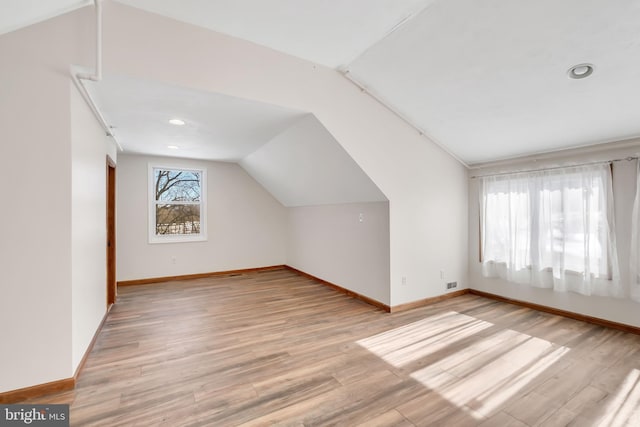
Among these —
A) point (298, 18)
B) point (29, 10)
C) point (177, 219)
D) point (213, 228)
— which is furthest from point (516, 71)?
point (177, 219)

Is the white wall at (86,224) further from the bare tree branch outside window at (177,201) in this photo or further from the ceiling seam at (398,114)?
the ceiling seam at (398,114)

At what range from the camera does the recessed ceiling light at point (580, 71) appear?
2.22 metres

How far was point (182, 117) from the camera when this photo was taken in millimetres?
3029

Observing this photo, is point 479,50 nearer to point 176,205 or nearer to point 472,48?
point 472,48

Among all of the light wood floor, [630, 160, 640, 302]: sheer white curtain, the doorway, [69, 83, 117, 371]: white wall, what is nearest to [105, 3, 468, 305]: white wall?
[69, 83, 117, 371]: white wall

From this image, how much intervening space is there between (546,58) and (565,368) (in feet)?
8.43

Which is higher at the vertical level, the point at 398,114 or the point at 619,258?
the point at 398,114

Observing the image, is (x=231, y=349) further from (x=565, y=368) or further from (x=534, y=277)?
(x=534, y=277)

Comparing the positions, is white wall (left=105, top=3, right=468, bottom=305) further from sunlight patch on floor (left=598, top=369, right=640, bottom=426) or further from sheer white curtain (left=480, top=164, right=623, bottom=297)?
sunlight patch on floor (left=598, top=369, right=640, bottom=426)

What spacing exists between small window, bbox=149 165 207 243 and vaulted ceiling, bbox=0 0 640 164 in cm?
366

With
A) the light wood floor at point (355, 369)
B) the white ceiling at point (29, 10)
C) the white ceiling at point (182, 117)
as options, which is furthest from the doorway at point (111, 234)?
the white ceiling at point (29, 10)

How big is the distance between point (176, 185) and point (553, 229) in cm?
619

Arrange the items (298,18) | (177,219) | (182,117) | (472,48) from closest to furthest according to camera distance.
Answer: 1. (298,18)
2. (472,48)
3. (182,117)
4. (177,219)

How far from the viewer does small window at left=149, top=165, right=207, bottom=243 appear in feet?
A: 16.9
